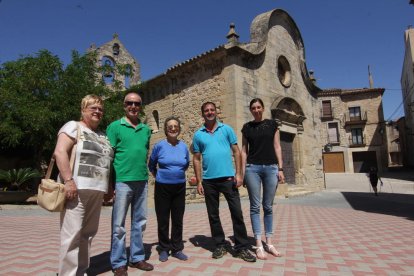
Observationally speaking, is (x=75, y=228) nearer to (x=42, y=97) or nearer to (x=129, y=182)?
(x=129, y=182)

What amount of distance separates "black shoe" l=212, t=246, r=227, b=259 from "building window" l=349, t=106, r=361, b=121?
34200 millimetres

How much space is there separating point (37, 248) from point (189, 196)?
6.46 m

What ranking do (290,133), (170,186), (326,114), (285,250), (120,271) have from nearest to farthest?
(120,271)
(170,186)
(285,250)
(290,133)
(326,114)

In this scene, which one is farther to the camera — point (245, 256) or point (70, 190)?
point (245, 256)

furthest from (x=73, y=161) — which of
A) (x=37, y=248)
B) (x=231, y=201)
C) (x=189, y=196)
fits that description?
(x=189, y=196)

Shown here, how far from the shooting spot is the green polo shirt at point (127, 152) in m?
3.05

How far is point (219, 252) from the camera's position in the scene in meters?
3.50

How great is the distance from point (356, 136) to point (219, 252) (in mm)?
34515

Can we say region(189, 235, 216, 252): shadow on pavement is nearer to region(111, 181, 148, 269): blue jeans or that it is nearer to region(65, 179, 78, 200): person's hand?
region(111, 181, 148, 269): blue jeans

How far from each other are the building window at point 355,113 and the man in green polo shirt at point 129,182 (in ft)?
114

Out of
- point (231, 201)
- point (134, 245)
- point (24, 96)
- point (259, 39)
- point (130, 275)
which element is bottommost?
point (130, 275)

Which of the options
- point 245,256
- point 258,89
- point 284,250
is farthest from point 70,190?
point 258,89

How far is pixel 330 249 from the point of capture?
3.92 m

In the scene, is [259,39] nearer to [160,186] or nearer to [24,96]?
[24,96]
